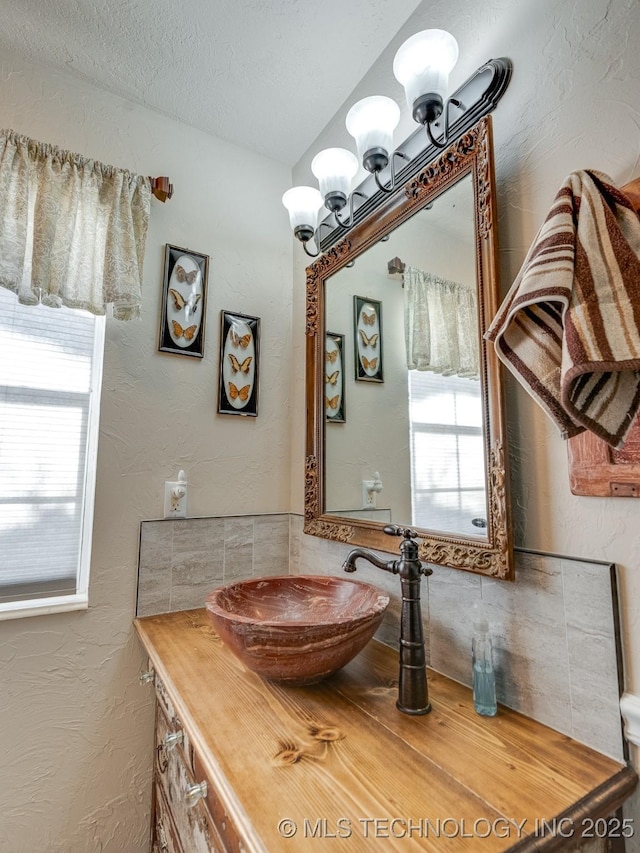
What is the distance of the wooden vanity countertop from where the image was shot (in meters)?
0.56

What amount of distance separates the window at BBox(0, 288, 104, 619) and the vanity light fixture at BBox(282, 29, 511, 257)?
87 centimetres

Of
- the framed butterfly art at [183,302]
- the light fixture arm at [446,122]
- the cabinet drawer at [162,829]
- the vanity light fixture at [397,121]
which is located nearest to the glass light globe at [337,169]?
the vanity light fixture at [397,121]

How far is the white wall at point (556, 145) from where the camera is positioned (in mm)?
737

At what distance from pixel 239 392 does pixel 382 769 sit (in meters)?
1.24

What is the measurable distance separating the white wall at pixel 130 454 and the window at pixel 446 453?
721mm

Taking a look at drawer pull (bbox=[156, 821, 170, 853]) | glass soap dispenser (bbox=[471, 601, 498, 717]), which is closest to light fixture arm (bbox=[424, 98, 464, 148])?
glass soap dispenser (bbox=[471, 601, 498, 717])

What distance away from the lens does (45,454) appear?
1317 millimetres

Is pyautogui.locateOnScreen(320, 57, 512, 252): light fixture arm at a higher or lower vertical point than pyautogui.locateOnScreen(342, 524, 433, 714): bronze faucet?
higher

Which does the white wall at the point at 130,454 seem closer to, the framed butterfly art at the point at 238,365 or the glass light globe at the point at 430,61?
the framed butterfly art at the point at 238,365

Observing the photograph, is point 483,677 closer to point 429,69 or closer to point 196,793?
point 196,793

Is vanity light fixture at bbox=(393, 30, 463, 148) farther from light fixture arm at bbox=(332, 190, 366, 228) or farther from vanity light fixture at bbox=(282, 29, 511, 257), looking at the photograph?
light fixture arm at bbox=(332, 190, 366, 228)

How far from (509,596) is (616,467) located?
336 mm

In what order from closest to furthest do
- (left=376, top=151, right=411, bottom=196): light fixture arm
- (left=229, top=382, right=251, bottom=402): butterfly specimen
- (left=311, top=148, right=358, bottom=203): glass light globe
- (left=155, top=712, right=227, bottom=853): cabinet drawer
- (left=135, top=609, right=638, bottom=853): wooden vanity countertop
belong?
(left=135, top=609, right=638, bottom=853): wooden vanity countertop → (left=155, top=712, right=227, bottom=853): cabinet drawer → (left=376, top=151, right=411, bottom=196): light fixture arm → (left=311, top=148, right=358, bottom=203): glass light globe → (left=229, top=382, right=251, bottom=402): butterfly specimen

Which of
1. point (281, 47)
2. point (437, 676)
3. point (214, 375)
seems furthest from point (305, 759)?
point (281, 47)
